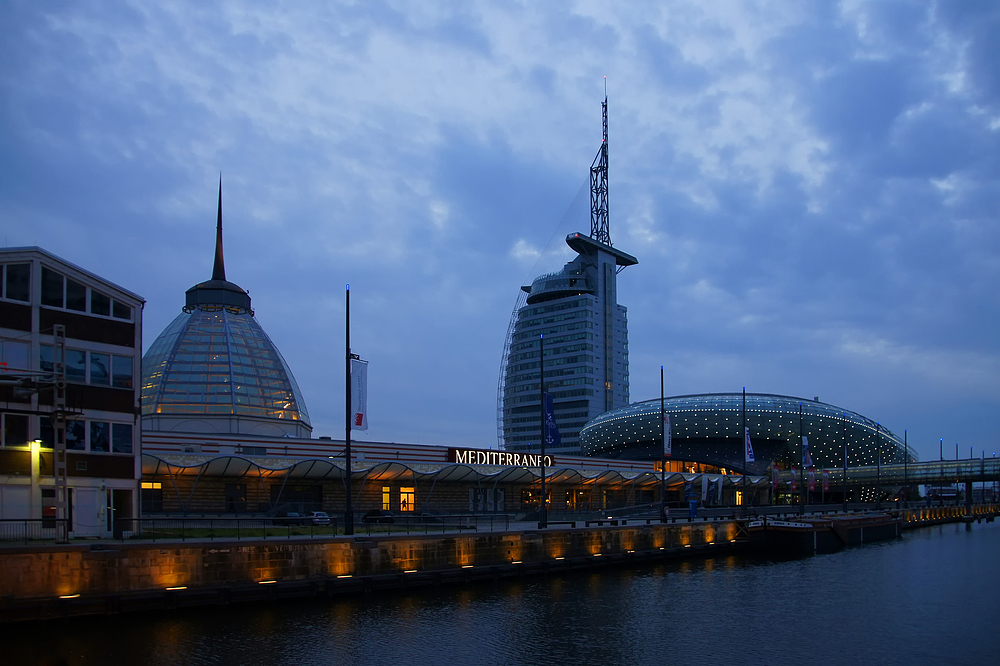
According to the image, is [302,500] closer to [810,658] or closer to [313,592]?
[313,592]

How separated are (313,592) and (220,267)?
9675 centimetres

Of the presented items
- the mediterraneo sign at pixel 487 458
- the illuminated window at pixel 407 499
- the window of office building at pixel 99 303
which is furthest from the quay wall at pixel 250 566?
the mediterraneo sign at pixel 487 458

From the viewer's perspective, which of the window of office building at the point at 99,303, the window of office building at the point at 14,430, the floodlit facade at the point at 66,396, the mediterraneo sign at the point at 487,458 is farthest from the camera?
the mediterraneo sign at the point at 487,458

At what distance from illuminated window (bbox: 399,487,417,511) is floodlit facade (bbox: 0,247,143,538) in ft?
138

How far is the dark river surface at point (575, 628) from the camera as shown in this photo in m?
33.2

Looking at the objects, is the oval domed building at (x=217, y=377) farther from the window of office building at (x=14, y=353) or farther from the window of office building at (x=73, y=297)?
the window of office building at (x=14, y=353)

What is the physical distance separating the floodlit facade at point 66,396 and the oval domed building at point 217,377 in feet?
189

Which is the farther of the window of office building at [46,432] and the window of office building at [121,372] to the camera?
the window of office building at [121,372]

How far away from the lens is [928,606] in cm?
4650

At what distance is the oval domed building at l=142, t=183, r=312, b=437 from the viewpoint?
110438 millimetres

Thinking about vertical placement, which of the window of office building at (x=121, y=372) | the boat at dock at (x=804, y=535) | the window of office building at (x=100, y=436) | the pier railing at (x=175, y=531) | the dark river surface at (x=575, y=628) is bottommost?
the boat at dock at (x=804, y=535)

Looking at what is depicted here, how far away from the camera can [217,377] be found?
11281cm

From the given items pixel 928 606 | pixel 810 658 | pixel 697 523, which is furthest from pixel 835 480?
pixel 810 658

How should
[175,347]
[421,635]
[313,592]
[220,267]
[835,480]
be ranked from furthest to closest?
[835,480] < [220,267] < [175,347] < [313,592] < [421,635]
